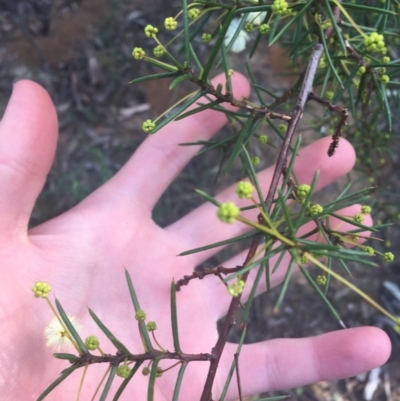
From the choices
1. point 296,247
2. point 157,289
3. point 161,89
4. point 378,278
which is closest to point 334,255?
point 296,247

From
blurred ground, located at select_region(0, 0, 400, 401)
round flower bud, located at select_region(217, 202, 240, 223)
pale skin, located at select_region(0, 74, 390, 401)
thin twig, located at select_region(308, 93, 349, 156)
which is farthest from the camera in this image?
blurred ground, located at select_region(0, 0, 400, 401)

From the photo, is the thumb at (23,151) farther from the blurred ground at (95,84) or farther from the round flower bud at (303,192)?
the blurred ground at (95,84)

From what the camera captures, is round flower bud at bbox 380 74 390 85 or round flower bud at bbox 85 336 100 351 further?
round flower bud at bbox 380 74 390 85

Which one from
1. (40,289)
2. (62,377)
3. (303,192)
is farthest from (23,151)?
(303,192)

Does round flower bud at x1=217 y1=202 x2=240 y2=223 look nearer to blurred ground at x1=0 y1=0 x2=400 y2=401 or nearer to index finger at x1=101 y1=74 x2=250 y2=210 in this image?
index finger at x1=101 y1=74 x2=250 y2=210

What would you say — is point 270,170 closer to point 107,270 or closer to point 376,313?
point 107,270

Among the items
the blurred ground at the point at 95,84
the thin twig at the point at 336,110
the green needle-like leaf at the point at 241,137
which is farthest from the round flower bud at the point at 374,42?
the blurred ground at the point at 95,84

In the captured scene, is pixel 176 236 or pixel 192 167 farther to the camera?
pixel 192 167

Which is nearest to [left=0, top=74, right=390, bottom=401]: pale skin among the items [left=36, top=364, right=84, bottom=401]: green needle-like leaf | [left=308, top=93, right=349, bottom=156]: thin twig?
[left=36, top=364, right=84, bottom=401]: green needle-like leaf
